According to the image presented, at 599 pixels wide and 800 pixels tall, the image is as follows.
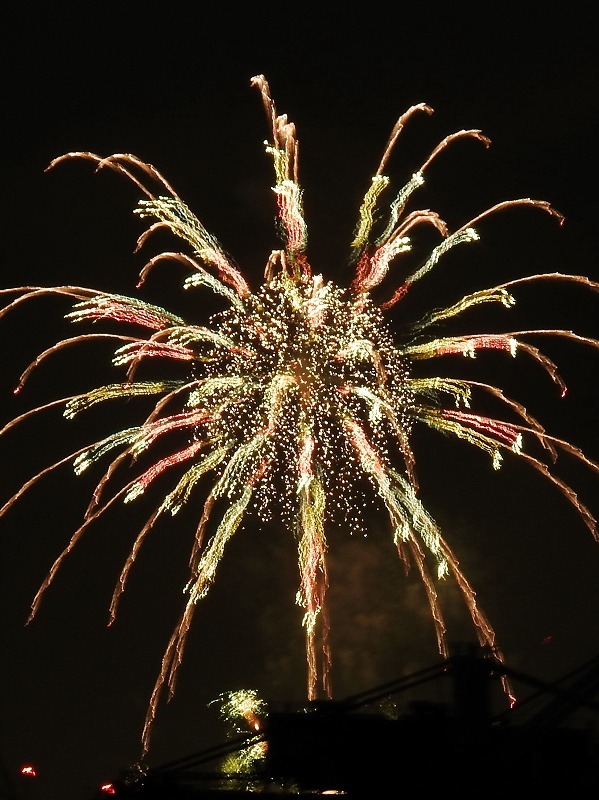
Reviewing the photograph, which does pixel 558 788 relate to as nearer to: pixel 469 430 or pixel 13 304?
pixel 469 430

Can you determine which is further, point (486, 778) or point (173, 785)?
point (173, 785)

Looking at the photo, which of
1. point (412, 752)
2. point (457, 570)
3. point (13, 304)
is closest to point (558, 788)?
point (412, 752)

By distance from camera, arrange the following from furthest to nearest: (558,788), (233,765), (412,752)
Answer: (233,765) < (412,752) < (558,788)

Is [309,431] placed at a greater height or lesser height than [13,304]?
lesser

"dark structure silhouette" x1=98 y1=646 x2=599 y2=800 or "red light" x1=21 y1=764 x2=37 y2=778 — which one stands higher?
"red light" x1=21 y1=764 x2=37 y2=778

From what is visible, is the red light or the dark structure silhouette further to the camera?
the red light

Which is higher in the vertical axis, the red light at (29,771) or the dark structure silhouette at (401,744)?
the red light at (29,771)

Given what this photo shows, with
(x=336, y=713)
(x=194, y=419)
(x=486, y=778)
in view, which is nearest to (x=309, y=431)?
(x=194, y=419)

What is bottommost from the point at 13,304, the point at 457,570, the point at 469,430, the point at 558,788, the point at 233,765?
the point at 558,788

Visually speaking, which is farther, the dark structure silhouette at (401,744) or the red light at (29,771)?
the red light at (29,771)

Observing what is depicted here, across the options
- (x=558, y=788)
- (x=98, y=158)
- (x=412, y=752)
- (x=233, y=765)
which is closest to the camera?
(x=558, y=788)
